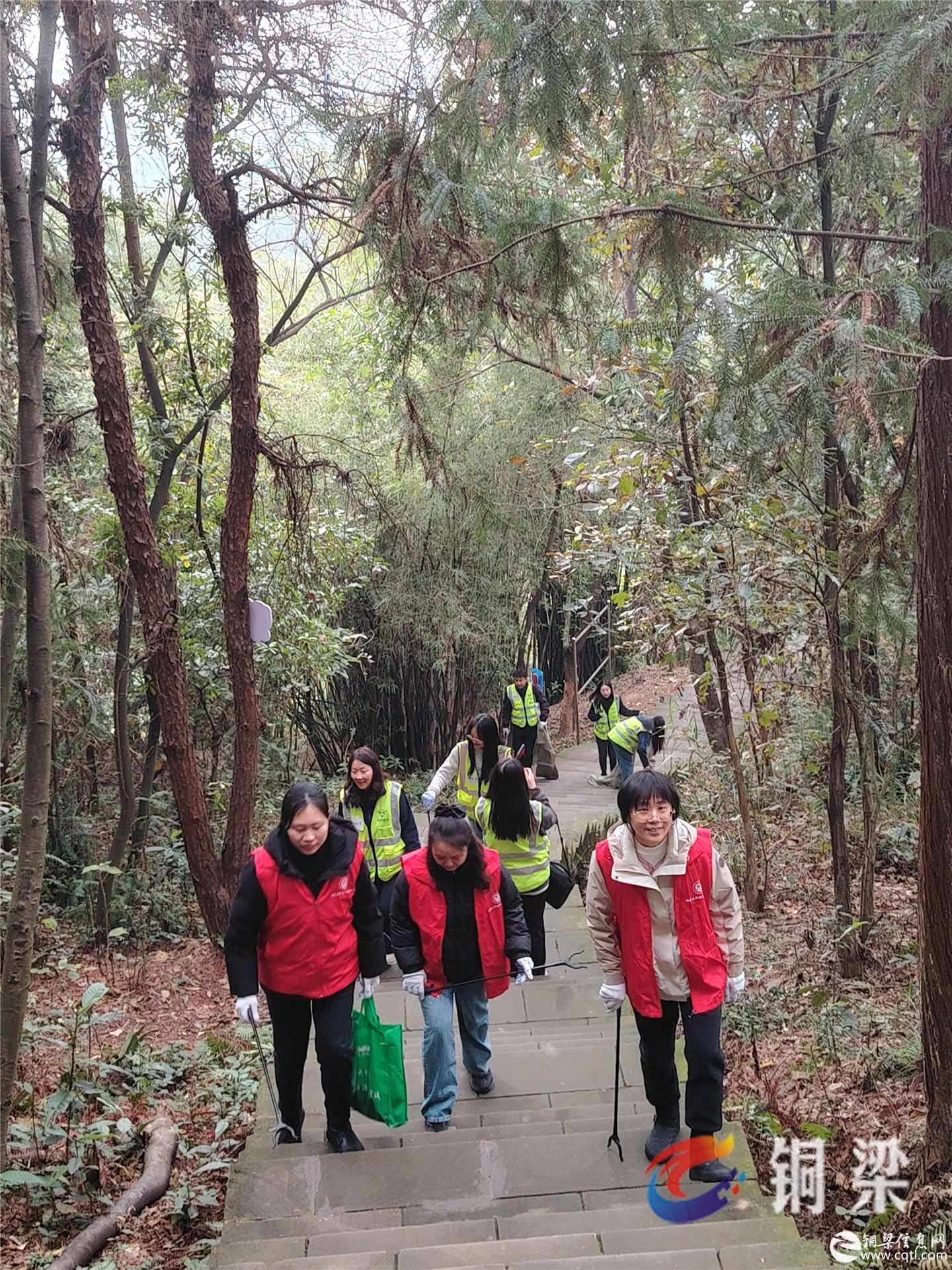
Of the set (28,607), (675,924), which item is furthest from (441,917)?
(28,607)

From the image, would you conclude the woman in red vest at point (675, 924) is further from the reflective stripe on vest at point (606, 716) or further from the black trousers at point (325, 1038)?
the reflective stripe on vest at point (606, 716)

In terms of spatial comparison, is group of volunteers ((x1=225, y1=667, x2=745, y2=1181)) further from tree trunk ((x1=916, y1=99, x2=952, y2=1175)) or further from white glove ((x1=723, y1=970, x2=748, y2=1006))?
tree trunk ((x1=916, y1=99, x2=952, y2=1175))

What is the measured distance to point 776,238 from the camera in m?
6.37

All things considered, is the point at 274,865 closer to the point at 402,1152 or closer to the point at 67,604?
the point at 402,1152

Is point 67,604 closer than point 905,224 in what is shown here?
No

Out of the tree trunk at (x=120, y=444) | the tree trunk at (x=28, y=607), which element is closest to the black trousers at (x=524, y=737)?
the tree trunk at (x=120, y=444)

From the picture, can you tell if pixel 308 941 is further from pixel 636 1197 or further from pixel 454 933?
pixel 636 1197

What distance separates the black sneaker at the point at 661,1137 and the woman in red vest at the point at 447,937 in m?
0.71

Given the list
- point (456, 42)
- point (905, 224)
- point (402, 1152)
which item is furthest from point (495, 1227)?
point (905, 224)

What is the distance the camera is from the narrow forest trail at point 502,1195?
2973 mm

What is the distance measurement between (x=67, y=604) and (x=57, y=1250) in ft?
16.5

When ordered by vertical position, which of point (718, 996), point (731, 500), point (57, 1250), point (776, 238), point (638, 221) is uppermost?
point (776, 238)

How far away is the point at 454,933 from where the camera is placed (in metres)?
4.00

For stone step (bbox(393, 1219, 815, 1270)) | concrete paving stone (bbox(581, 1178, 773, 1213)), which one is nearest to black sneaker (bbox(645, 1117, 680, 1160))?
concrete paving stone (bbox(581, 1178, 773, 1213))
